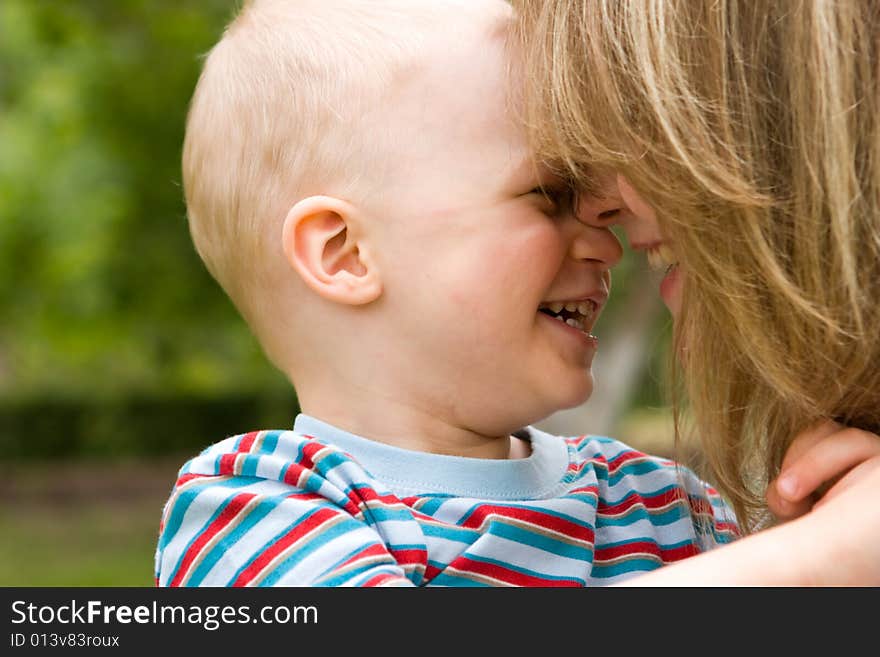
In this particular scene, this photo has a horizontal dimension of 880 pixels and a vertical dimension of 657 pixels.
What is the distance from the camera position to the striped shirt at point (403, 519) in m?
1.69

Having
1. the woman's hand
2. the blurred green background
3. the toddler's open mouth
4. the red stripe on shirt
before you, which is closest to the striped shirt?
the red stripe on shirt

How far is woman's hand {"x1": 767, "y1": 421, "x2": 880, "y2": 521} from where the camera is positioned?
5.60 ft

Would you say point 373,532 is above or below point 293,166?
below

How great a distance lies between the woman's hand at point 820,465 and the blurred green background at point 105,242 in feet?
17.8

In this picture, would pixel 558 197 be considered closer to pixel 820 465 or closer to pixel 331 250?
pixel 331 250

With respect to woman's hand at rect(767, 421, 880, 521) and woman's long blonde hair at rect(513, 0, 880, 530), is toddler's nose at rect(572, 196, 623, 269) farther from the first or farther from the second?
woman's hand at rect(767, 421, 880, 521)

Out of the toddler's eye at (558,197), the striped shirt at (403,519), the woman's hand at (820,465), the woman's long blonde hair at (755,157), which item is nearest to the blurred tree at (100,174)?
the toddler's eye at (558,197)

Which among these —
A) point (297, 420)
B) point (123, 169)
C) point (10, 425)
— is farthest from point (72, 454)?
point (297, 420)

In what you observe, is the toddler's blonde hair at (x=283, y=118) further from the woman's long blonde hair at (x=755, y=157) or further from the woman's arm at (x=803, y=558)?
the woman's arm at (x=803, y=558)

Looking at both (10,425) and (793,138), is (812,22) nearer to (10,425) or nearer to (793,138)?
(793,138)

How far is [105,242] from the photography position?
10.1 m

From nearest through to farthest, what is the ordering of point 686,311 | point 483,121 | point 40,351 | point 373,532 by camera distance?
point 373,532 < point 686,311 < point 483,121 < point 40,351

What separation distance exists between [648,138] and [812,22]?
0.89 ft

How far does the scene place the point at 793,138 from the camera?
1.64 meters
